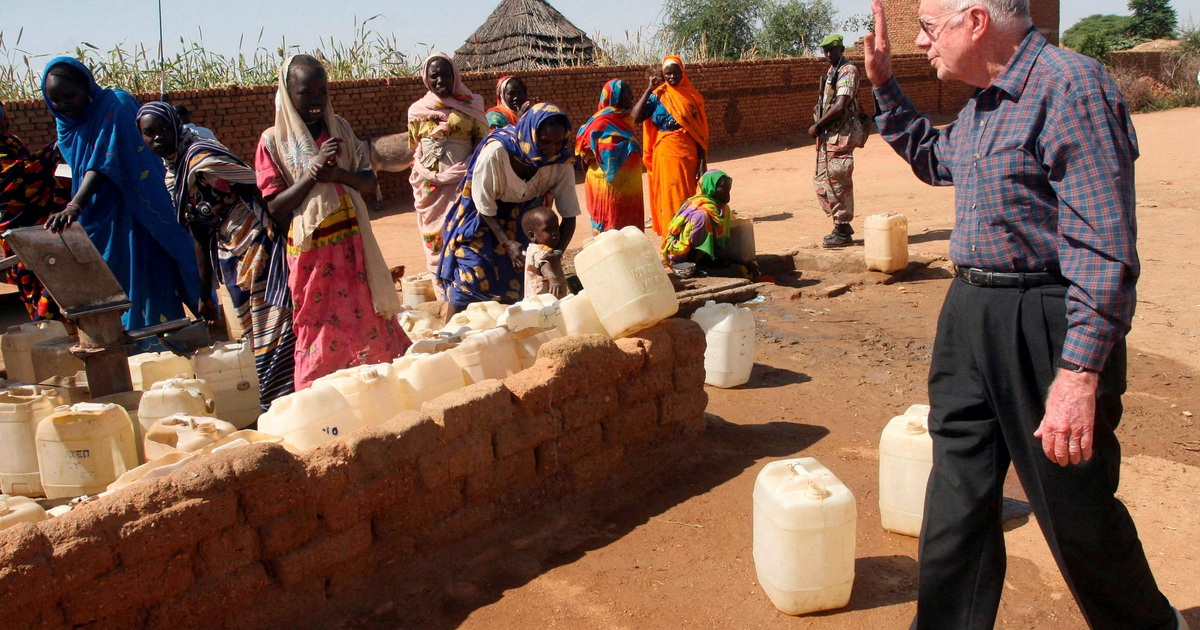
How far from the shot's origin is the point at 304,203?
157 inches

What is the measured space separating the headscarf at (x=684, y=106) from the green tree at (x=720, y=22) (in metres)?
21.9

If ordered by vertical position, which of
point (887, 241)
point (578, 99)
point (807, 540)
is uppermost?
point (578, 99)

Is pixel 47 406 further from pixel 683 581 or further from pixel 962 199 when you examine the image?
pixel 962 199

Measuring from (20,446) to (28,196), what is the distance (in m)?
2.98

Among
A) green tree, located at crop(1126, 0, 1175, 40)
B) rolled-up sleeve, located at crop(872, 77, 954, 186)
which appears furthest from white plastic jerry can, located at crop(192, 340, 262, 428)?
green tree, located at crop(1126, 0, 1175, 40)

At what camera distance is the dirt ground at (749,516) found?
9.21 ft

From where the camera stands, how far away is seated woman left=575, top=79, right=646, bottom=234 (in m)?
7.83

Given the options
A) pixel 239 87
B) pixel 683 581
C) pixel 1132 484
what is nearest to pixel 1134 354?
pixel 1132 484

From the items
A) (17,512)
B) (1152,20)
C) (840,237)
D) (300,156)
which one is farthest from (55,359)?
(1152,20)

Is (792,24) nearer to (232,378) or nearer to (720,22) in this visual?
(720,22)

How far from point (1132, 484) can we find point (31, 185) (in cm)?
607

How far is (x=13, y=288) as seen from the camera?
9734 millimetres

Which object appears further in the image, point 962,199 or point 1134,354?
point 1134,354

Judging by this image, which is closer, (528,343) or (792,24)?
(528,343)
